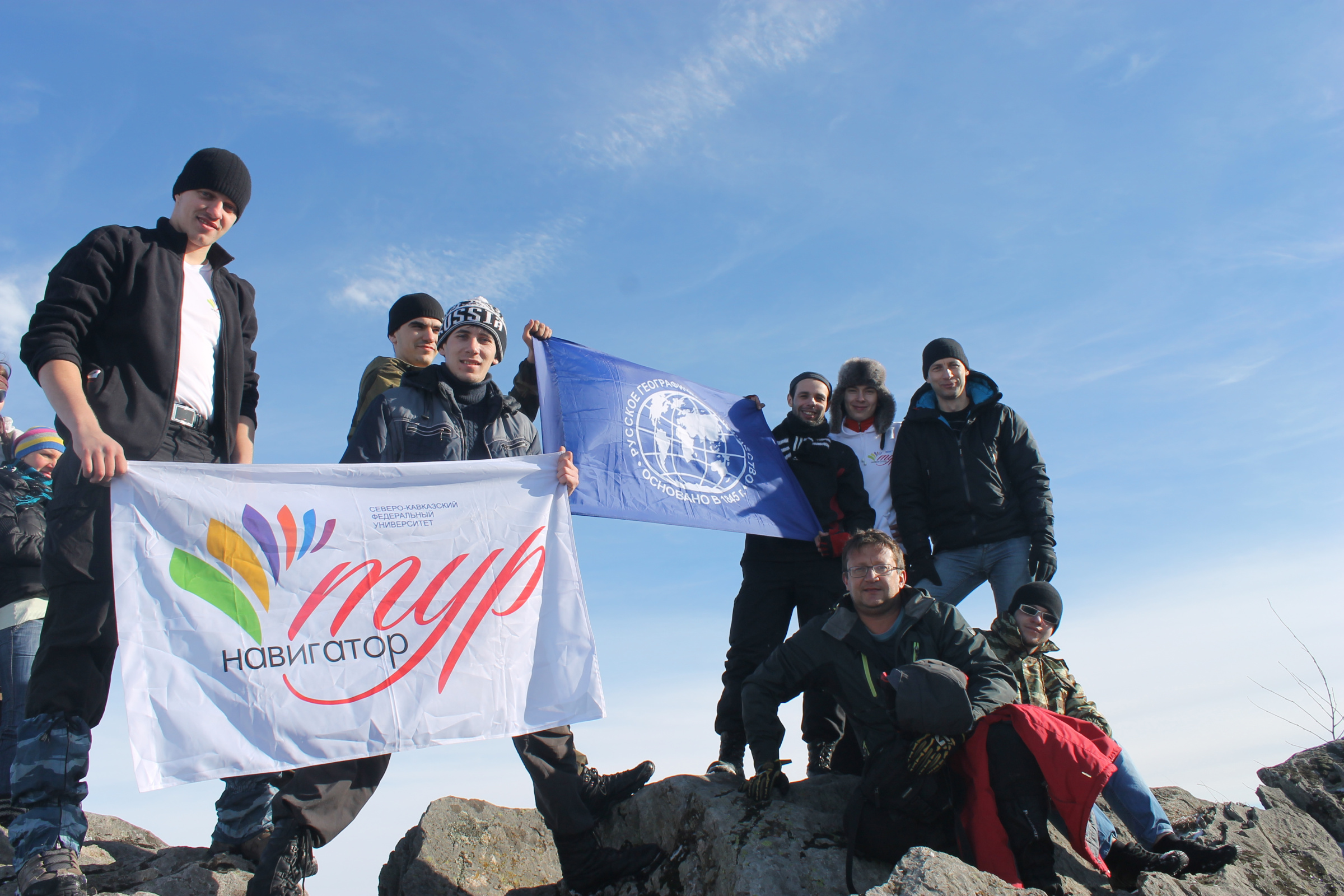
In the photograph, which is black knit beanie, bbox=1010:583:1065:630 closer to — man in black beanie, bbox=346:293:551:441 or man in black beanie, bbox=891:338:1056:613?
man in black beanie, bbox=891:338:1056:613

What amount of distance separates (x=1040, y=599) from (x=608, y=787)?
2.56 meters

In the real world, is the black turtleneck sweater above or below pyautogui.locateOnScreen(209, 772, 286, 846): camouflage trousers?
above

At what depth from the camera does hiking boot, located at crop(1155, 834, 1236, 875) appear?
414cm

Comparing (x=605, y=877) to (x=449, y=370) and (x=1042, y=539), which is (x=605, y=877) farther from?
(x=1042, y=539)

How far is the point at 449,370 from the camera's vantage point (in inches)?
185

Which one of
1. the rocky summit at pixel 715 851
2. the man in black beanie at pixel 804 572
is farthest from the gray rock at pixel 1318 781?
the man in black beanie at pixel 804 572

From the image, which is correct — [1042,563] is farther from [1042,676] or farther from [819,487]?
[819,487]

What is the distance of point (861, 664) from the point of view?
14.5 feet

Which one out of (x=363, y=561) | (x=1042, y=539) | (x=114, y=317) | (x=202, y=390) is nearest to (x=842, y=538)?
(x=1042, y=539)

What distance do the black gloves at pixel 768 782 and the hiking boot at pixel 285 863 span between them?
1.95 meters

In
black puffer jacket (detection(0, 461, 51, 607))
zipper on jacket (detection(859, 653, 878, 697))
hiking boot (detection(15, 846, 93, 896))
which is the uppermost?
black puffer jacket (detection(0, 461, 51, 607))

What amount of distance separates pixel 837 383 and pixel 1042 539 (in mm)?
1757

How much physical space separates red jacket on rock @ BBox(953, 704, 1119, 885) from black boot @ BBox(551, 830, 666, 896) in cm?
152

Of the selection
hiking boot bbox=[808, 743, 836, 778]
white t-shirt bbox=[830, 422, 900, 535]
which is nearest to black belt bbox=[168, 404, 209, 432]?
hiking boot bbox=[808, 743, 836, 778]
